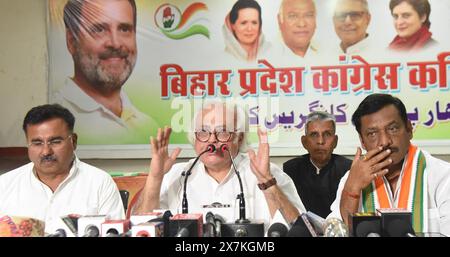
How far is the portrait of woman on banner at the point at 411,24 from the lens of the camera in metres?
2.14

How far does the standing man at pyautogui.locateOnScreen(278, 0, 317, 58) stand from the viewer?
221cm

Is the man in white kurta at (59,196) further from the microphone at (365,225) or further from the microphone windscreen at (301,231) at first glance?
the microphone at (365,225)

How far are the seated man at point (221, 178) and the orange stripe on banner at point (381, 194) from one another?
12.9 inches

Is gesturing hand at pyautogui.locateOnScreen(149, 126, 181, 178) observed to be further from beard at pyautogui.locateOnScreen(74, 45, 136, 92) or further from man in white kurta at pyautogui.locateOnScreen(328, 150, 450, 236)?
man in white kurta at pyautogui.locateOnScreen(328, 150, 450, 236)

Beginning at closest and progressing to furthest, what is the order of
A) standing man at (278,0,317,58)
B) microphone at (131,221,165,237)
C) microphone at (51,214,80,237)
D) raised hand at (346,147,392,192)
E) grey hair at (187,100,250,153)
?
microphone at (131,221,165,237)
microphone at (51,214,80,237)
raised hand at (346,147,392,192)
grey hair at (187,100,250,153)
standing man at (278,0,317,58)

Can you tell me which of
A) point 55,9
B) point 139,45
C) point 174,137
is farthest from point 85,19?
point 174,137

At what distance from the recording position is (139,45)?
2.32 m

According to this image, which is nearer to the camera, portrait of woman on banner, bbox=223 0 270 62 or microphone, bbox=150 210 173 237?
microphone, bbox=150 210 173 237

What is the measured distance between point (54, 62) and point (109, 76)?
11.0 inches

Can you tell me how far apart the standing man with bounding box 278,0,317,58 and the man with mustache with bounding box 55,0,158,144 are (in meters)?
0.73

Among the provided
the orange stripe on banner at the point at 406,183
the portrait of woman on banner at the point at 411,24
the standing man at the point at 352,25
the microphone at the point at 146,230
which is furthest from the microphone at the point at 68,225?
the portrait of woman on banner at the point at 411,24

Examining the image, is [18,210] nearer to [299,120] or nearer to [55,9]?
[55,9]

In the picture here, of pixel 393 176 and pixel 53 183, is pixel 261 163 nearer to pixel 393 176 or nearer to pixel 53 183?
pixel 393 176

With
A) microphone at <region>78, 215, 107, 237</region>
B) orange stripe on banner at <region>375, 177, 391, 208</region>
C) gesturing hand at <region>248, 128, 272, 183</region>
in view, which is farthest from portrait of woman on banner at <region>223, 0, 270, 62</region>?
microphone at <region>78, 215, 107, 237</region>
